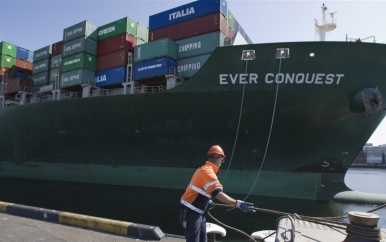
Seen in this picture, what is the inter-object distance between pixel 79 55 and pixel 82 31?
1.78 meters

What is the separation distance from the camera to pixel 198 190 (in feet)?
11.7

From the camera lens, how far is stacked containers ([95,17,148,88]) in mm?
17875

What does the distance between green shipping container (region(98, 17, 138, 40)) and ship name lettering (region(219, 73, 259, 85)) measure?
8777mm

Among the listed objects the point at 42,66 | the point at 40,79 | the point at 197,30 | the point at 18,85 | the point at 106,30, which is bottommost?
the point at 18,85

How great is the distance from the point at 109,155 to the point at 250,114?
8.26m

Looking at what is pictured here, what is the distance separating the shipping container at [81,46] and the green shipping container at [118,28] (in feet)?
2.63

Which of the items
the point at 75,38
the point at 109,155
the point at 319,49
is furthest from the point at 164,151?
the point at 75,38

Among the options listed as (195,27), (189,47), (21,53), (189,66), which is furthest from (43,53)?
(189,66)

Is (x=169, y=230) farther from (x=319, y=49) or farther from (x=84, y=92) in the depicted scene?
(x=84, y=92)

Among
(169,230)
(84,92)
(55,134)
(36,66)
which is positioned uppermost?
(36,66)

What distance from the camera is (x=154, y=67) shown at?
16062mm

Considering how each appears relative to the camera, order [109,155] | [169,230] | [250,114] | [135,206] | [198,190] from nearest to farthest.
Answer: [198,190]
[169,230]
[135,206]
[250,114]
[109,155]


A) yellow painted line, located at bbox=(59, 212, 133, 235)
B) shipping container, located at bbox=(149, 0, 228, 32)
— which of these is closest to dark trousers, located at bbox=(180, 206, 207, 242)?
yellow painted line, located at bbox=(59, 212, 133, 235)

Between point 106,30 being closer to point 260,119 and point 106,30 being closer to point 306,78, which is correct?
point 260,119
